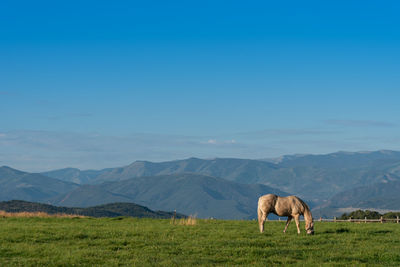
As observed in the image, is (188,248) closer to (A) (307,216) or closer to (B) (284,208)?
(B) (284,208)

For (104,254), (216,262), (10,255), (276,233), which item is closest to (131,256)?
(104,254)

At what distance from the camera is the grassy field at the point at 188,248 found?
21.8 m

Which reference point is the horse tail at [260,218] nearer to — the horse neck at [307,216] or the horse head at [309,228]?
the horse neck at [307,216]

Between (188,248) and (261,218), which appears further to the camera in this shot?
(261,218)

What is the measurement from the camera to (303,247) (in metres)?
25.9

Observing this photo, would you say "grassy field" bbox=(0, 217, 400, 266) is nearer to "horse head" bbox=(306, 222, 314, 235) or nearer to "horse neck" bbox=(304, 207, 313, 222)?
"horse head" bbox=(306, 222, 314, 235)

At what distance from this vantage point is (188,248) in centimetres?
2500

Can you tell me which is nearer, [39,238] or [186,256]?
[186,256]

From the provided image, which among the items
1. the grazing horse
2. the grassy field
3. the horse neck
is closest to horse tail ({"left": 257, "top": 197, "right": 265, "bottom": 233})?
the grazing horse

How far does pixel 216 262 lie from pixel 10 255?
9800 millimetres

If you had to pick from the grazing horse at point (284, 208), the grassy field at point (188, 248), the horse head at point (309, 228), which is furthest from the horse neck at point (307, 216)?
the grassy field at point (188, 248)

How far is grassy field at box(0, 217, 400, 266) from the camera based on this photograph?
2184cm

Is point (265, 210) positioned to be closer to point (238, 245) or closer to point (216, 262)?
point (238, 245)

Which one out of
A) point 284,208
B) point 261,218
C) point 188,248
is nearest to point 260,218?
point 261,218
